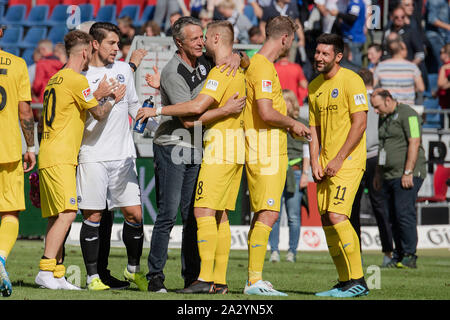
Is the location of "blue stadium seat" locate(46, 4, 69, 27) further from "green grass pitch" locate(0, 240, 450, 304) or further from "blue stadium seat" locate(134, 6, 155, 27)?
"green grass pitch" locate(0, 240, 450, 304)

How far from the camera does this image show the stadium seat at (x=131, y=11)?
79.2 ft

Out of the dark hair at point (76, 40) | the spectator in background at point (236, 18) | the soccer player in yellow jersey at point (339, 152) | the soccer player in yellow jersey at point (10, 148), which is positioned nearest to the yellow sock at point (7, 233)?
the soccer player in yellow jersey at point (10, 148)

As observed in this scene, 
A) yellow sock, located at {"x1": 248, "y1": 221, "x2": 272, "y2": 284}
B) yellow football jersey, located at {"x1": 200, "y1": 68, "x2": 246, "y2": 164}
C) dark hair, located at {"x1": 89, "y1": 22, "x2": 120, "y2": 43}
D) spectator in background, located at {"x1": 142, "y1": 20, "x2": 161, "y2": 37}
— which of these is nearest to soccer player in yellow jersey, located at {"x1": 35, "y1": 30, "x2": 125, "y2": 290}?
dark hair, located at {"x1": 89, "y1": 22, "x2": 120, "y2": 43}

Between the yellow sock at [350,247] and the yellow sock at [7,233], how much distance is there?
3.02m

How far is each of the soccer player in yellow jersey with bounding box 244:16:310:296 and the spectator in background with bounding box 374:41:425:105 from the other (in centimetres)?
935

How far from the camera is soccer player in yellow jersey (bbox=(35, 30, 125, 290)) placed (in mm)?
8891

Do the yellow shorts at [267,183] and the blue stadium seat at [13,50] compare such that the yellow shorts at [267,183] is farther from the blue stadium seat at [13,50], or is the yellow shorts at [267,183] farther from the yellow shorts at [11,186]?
the blue stadium seat at [13,50]

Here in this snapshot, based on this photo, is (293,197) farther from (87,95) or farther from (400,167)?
(87,95)

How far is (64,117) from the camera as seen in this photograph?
8.97 m

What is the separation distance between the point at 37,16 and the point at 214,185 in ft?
59.7

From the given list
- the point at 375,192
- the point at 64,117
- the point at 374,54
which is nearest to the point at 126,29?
the point at 374,54

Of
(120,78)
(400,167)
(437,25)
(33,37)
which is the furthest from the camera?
(33,37)
